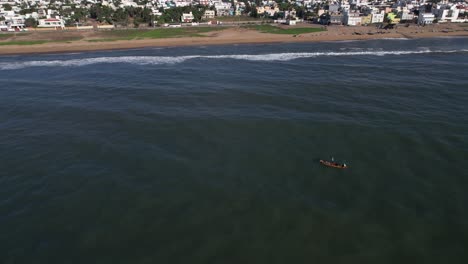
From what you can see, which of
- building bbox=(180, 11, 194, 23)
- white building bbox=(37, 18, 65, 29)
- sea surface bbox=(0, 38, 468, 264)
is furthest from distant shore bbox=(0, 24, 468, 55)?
sea surface bbox=(0, 38, 468, 264)

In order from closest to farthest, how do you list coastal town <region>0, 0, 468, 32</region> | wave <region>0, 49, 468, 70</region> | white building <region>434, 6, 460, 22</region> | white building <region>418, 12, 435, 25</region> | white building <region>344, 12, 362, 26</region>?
wave <region>0, 49, 468, 70</region>, white building <region>344, 12, 362, 26</region>, coastal town <region>0, 0, 468, 32</region>, white building <region>418, 12, 435, 25</region>, white building <region>434, 6, 460, 22</region>

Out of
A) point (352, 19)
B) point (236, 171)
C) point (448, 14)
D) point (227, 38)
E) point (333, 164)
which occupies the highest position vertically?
point (448, 14)

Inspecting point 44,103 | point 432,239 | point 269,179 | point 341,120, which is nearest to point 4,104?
point 44,103

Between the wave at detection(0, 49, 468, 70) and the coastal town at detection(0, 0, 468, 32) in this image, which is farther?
the coastal town at detection(0, 0, 468, 32)

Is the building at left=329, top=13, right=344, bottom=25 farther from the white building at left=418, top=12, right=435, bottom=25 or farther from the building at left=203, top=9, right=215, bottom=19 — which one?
the building at left=203, top=9, right=215, bottom=19

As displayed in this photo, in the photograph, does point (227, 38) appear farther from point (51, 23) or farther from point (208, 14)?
point (51, 23)

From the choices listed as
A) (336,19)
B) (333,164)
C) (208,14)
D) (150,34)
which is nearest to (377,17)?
(336,19)

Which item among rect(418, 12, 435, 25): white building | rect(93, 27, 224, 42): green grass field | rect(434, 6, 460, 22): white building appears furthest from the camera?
rect(434, 6, 460, 22): white building

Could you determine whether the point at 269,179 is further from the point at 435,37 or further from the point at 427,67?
the point at 435,37
